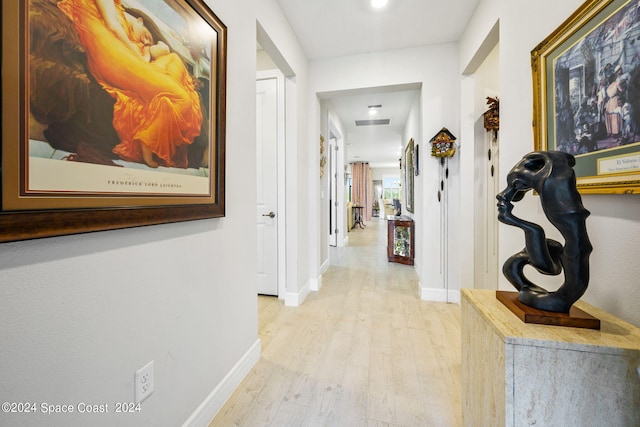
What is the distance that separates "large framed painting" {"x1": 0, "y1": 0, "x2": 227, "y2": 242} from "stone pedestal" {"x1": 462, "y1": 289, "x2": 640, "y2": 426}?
1.20 metres

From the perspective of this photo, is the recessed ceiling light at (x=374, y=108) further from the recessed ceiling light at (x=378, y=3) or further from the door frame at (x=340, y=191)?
the recessed ceiling light at (x=378, y=3)

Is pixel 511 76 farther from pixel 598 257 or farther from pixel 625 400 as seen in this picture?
pixel 625 400

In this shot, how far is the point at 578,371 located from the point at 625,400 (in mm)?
118

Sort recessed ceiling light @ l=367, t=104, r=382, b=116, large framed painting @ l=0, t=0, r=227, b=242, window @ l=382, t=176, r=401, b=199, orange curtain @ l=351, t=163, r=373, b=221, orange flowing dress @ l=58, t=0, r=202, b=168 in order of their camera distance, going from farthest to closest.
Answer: window @ l=382, t=176, r=401, b=199 → orange curtain @ l=351, t=163, r=373, b=221 → recessed ceiling light @ l=367, t=104, r=382, b=116 → orange flowing dress @ l=58, t=0, r=202, b=168 → large framed painting @ l=0, t=0, r=227, b=242

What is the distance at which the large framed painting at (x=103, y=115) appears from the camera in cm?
60

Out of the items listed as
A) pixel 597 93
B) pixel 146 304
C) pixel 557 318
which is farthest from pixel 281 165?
pixel 557 318

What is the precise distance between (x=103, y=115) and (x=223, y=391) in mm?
1319

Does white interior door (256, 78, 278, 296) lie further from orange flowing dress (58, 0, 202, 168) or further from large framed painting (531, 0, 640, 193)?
large framed painting (531, 0, 640, 193)

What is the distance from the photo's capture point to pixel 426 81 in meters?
2.69

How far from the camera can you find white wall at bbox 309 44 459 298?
2.64 metres

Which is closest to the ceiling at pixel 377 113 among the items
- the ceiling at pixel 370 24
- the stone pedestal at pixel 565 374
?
the ceiling at pixel 370 24

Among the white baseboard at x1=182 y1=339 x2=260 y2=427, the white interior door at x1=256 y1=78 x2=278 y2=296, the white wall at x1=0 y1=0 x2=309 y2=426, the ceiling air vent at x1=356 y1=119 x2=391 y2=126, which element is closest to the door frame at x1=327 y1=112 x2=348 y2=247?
the ceiling air vent at x1=356 y1=119 x2=391 y2=126

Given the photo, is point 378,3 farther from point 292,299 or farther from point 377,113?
point 377,113

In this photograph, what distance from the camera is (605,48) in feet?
2.93
